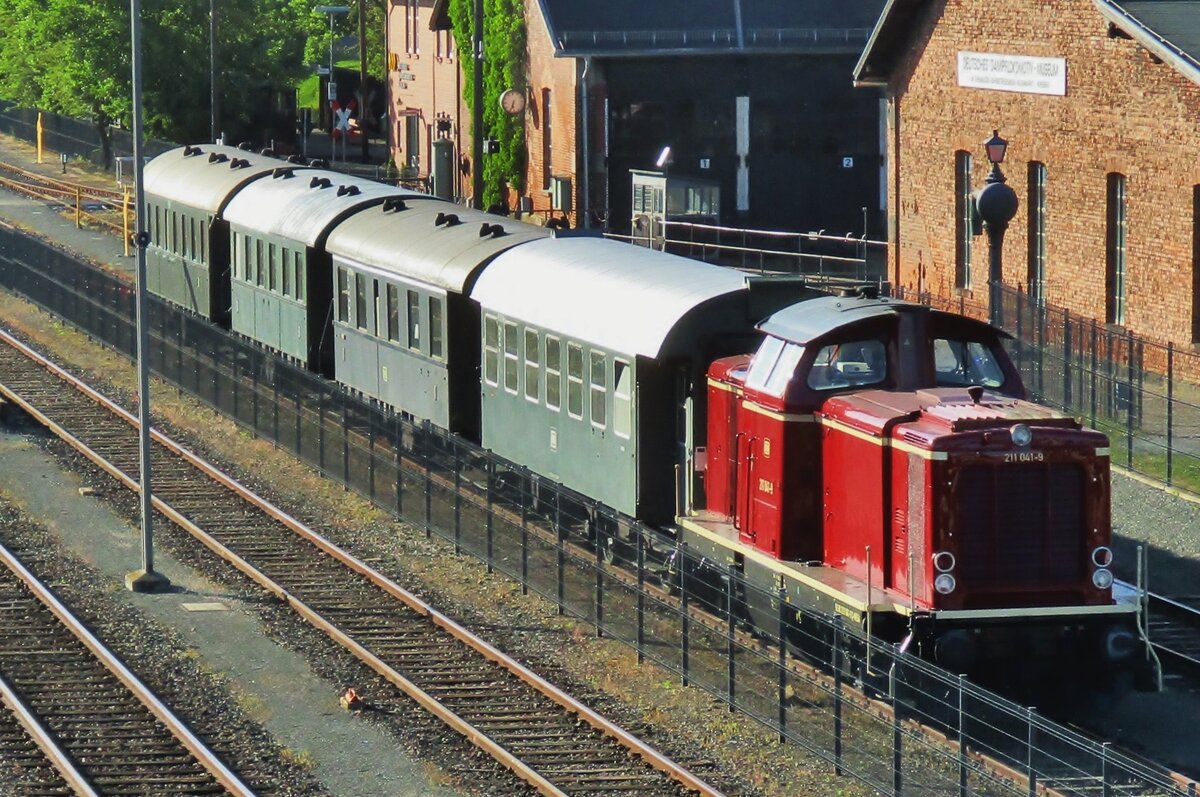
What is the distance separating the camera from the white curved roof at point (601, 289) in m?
20.0

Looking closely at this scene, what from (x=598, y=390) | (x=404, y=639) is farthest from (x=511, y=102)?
(x=404, y=639)

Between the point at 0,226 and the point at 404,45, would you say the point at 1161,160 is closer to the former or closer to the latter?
the point at 0,226

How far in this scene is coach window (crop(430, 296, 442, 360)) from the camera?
25.5 meters

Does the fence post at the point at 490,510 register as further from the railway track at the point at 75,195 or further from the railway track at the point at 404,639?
the railway track at the point at 75,195

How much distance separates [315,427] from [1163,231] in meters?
12.1

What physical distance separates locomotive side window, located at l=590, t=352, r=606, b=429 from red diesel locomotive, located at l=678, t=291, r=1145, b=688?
3.26 meters

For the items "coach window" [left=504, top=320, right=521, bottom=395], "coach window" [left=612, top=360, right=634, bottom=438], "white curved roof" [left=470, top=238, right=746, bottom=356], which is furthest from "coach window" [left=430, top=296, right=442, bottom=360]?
"coach window" [left=612, top=360, right=634, bottom=438]

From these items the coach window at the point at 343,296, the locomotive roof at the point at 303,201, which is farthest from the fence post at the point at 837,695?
the locomotive roof at the point at 303,201

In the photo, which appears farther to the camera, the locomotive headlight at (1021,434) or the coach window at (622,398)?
the coach window at (622,398)

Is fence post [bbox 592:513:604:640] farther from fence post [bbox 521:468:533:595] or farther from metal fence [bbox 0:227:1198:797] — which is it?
fence post [bbox 521:468:533:595]

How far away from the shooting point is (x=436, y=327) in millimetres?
25625

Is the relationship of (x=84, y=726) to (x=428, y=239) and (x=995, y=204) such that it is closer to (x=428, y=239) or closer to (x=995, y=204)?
(x=428, y=239)

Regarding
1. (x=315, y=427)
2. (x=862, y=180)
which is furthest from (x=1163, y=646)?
(x=862, y=180)

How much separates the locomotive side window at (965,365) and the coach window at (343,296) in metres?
13.5
